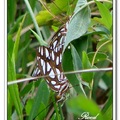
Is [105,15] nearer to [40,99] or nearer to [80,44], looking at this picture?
[80,44]

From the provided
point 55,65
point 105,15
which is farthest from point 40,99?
point 105,15

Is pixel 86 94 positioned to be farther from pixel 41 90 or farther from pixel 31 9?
pixel 31 9

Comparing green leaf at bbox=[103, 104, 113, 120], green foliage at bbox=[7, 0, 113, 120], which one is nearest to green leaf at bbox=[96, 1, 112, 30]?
green foliage at bbox=[7, 0, 113, 120]

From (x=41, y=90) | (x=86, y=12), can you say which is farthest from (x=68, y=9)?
(x=41, y=90)

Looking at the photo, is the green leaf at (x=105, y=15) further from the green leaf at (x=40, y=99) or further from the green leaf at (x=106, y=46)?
the green leaf at (x=40, y=99)

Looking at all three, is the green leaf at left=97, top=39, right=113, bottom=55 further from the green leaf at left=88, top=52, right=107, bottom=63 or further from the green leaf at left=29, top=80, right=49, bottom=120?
the green leaf at left=29, top=80, right=49, bottom=120

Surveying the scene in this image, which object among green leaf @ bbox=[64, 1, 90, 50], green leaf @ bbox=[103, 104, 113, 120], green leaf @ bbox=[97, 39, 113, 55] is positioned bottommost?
green leaf @ bbox=[103, 104, 113, 120]
